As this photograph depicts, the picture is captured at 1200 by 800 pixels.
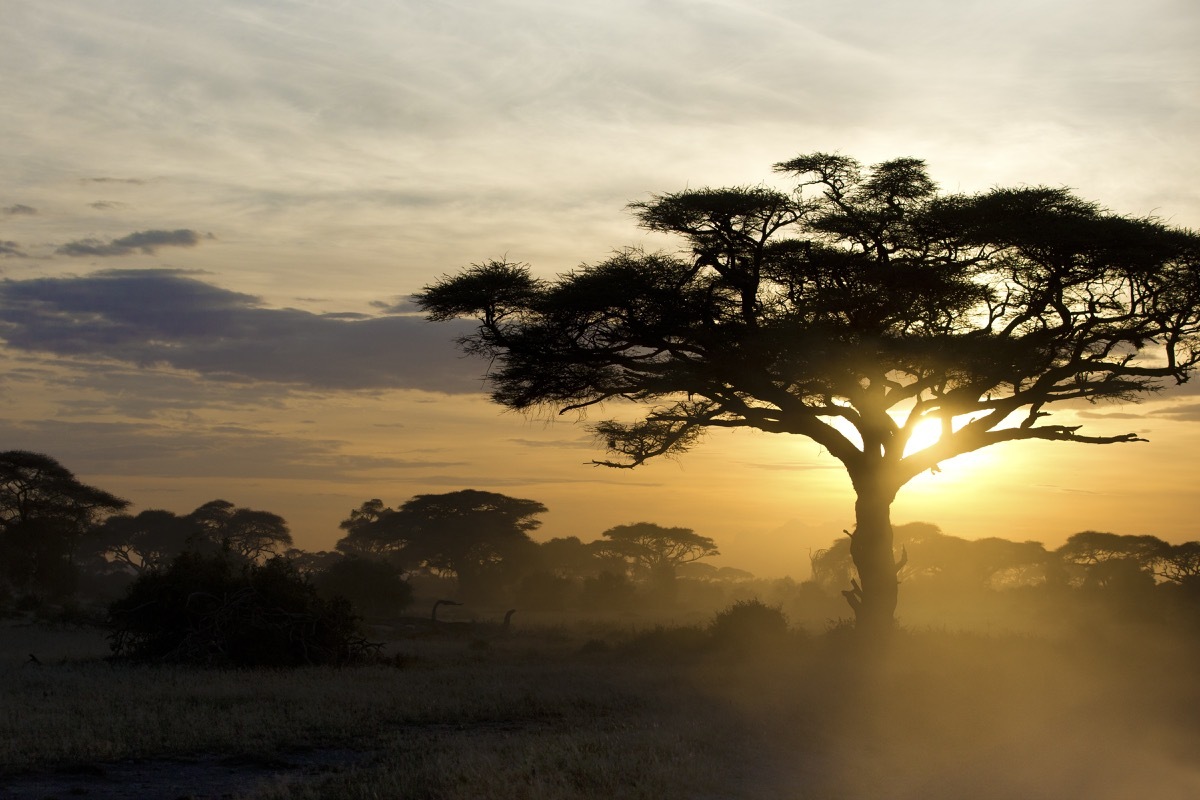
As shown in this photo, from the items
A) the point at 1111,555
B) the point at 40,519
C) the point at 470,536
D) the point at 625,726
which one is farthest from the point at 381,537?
the point at 625,726

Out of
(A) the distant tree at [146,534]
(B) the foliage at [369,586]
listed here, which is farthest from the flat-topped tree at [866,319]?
(A) the distant tree at [146,534]

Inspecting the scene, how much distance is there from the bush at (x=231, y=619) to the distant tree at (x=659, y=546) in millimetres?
48828

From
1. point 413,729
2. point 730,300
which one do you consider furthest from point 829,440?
point 413,729

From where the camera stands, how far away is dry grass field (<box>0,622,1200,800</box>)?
35.9 feet

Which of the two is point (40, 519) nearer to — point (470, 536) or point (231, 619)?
point (470, 536)

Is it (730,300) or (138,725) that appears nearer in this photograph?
(138,725)

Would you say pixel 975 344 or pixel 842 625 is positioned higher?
pixel 975 344

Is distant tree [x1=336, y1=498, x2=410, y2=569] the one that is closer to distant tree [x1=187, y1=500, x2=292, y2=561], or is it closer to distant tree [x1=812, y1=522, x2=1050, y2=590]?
distant tree [x1=187, y1=500, x2=292, y2=561]

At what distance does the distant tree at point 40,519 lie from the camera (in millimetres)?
48844

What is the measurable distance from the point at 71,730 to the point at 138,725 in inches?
29.6

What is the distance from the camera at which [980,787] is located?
37.4 ft

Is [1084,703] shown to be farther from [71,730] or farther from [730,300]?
[71,730]

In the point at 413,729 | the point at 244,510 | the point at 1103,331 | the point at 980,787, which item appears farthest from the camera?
the point at 244,510

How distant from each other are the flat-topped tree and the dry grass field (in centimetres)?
496
